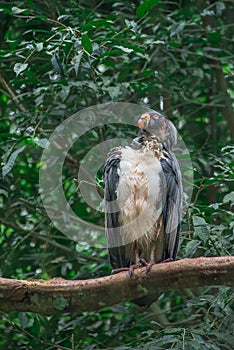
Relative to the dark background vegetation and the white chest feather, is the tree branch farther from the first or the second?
the white chest feather

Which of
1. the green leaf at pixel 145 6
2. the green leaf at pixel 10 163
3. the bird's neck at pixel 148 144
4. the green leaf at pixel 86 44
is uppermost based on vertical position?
the green leaf at pixel 145 6

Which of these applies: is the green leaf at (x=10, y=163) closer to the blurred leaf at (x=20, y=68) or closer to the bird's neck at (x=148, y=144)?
the blurred leaf at (x=20, y=68)

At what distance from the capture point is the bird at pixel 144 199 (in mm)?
4090

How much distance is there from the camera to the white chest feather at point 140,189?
4.09m

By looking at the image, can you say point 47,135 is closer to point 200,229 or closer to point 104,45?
point 104,45

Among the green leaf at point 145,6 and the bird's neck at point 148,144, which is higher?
the green leaf at point 145,6

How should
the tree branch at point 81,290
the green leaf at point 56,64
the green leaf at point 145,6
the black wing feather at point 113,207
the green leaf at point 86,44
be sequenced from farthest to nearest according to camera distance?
the green leaf at point 145,6, the green leaf at point 56,64, the black wing feather at point 113,207, the green leaf at point 86,44, the tree branch at point 81,290

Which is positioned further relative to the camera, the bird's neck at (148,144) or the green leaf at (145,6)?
the green leaf at (145,6)

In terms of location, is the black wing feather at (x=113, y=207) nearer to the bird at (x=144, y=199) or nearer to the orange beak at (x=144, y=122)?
the bird at (x=144, y=199)

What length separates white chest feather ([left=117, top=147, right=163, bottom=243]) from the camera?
4086mm

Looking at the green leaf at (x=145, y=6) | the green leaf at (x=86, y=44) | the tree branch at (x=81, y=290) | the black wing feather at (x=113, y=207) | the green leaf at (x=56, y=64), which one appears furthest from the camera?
the green leaf at (x=145, y=6)

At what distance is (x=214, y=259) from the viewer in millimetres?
3127

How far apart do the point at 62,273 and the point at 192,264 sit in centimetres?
207

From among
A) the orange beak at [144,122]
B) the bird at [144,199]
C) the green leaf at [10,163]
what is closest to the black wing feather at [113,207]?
the bird at [144,199]
